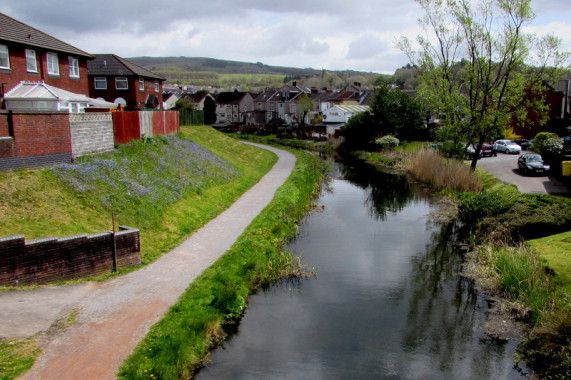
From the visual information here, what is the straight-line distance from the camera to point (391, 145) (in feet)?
189

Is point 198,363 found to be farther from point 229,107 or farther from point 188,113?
point 229,107

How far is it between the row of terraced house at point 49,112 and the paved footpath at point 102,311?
7.51 m

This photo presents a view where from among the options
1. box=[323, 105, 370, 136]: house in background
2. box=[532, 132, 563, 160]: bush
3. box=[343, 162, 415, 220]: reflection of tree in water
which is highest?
box=[323, 105, 370, 136]: house in background

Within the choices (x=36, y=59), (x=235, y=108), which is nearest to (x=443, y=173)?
(x=36, y=59)

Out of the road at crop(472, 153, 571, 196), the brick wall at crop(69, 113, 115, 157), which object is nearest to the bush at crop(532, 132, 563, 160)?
the road at crop(472, 153, 571, 196)

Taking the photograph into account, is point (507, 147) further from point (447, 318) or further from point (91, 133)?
point (91, 133)

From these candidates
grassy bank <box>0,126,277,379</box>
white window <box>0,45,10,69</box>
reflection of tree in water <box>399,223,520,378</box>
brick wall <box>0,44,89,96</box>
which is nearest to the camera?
reflection of tree in water <box>399,223,520,378</box>

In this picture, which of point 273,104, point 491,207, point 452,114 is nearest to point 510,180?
point 452,114

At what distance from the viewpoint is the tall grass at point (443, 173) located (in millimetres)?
32750

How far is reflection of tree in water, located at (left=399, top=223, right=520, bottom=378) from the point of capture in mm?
12000

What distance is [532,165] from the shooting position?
34.2 metres

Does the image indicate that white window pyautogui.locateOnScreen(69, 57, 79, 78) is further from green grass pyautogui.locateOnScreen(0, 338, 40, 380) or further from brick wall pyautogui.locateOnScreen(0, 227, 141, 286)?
green grass pyautogui.locateOnScreen(0, 338, 40, 380)

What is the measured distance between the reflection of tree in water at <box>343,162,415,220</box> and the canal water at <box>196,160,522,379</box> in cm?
652

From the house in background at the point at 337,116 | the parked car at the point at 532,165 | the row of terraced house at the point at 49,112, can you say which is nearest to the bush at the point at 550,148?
the parked car at the point at 532,165
